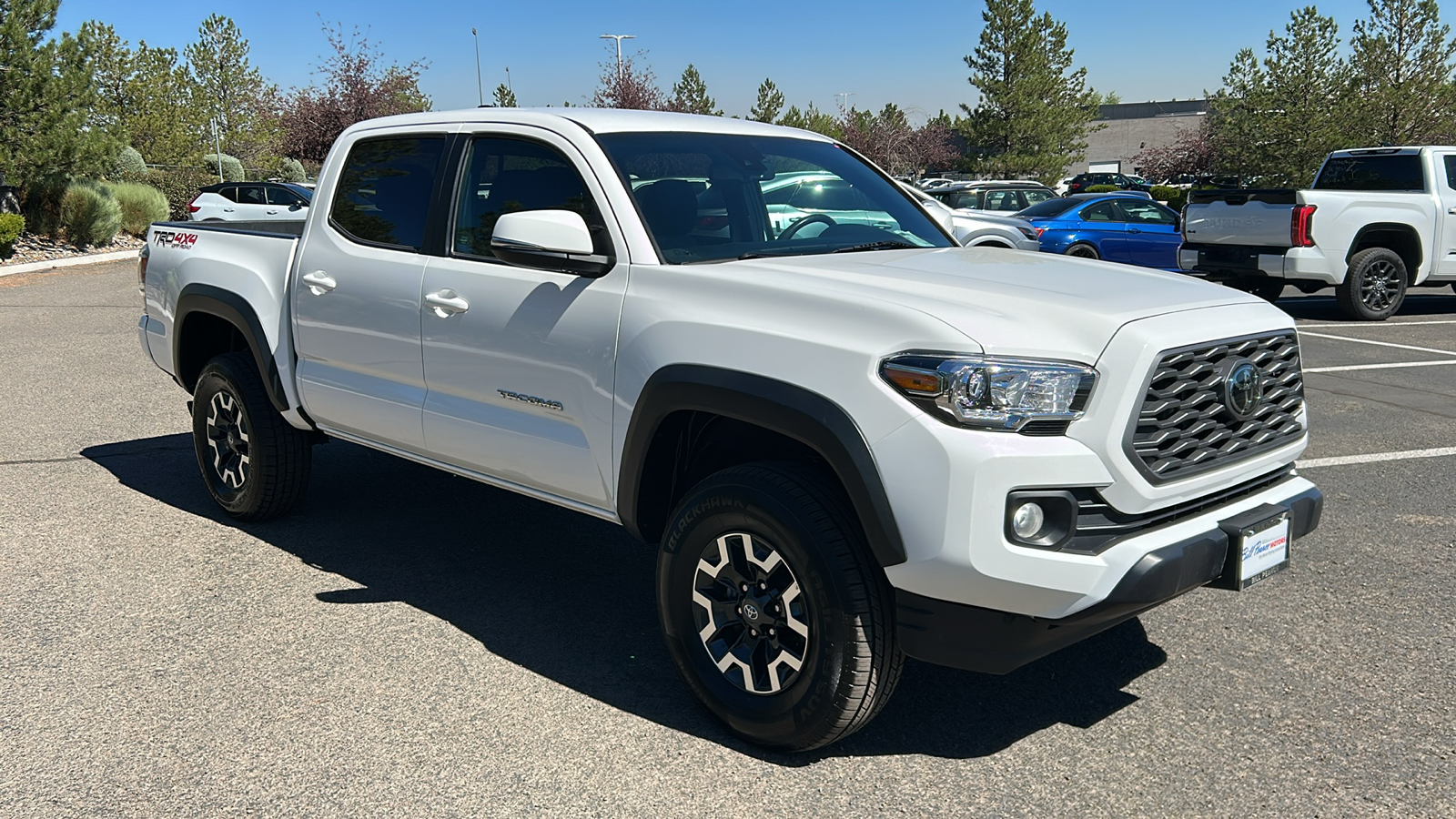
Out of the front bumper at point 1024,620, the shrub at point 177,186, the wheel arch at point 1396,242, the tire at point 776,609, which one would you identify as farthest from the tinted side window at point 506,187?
the shrub at point 177,186

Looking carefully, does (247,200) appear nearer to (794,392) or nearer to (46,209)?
(46,209)

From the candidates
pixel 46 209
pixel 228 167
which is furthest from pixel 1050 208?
pixel 228 167

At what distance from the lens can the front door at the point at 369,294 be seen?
458 centimetres

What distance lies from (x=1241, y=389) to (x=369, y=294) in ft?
10.4

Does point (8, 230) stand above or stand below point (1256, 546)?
above

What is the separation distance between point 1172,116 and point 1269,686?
3922 inches

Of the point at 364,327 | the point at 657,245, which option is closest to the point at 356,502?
the point at 364,327

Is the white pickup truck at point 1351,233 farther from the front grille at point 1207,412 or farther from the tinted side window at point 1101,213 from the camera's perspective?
the front grille at point 1207,412

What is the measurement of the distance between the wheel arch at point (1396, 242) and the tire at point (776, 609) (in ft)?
39.8

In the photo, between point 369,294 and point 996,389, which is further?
point 369,294

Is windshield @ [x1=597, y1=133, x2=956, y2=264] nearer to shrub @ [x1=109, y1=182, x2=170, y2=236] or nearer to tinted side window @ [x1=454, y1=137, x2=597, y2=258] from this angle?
tinted side window @ [x1=454, y1=137, x2=597, y2=258]

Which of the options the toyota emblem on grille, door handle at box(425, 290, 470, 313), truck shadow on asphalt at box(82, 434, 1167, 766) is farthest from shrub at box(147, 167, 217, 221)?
the toyota emblem on grille

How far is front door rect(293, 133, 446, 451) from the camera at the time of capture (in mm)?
4578

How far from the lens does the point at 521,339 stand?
405 cm
